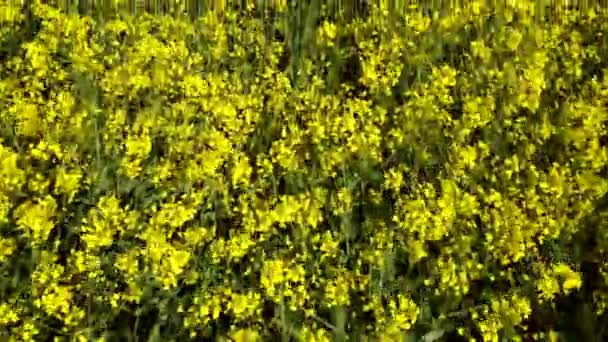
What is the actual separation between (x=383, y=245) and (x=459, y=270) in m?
0.42

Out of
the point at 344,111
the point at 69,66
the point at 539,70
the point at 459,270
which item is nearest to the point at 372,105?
the point at 344,111

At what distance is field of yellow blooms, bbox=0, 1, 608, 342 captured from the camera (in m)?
3.73

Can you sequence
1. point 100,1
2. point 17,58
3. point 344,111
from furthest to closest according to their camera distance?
point 100,1, point 17,58, point 344,111

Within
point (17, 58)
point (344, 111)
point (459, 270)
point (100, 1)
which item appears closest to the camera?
point (459, 270)

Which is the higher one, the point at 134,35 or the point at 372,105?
the point at 134,35

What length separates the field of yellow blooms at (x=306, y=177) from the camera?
3.73m

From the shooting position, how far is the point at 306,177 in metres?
4.29

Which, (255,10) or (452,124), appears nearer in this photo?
(452,124)

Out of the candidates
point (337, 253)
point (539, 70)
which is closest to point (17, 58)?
point (337, 253)

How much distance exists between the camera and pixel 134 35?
5.08 m

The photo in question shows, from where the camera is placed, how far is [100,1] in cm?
539

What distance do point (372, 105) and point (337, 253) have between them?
1.25 meters

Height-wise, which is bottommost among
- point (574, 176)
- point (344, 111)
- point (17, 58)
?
point (574, 176)

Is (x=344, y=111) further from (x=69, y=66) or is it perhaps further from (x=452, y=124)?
(x=69, y=66)
